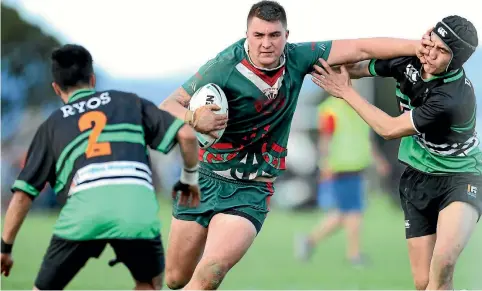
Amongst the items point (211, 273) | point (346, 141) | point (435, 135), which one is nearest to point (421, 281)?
point (435, 135)

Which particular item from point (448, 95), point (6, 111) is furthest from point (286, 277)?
point (6, 111)

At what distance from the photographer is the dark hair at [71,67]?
6.34m

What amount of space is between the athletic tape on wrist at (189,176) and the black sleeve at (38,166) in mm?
867

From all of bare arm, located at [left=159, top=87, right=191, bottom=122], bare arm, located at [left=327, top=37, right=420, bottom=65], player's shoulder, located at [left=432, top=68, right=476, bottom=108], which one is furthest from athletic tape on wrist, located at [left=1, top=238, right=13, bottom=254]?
player's shoulder, located at [left=432, top=68, right=476, bottom=108]

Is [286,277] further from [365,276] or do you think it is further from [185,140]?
[185,140]

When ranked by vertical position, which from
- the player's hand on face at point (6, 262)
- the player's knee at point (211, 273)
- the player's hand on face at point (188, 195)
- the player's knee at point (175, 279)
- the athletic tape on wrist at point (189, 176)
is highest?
the athletic tape on wrist at point (189, 176)

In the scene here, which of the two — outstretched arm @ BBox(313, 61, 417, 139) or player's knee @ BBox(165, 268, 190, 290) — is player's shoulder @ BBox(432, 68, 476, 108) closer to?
outstretched arm @ BBox(313, 61, 417, 139)

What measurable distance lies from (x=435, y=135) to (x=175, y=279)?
2374 millimetres

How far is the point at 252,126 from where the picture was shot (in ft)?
24.3

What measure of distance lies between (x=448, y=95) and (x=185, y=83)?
1.99 meters

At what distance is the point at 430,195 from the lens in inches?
295

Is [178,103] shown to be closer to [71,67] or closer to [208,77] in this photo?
[208,77]

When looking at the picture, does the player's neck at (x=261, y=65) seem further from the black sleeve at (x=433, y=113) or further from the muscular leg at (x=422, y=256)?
the muscular leg at (x=422, y=256)

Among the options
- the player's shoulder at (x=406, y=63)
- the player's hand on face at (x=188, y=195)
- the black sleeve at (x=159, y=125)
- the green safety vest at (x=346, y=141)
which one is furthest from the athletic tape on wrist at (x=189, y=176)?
the green safety vest at (x=346, y=141)
